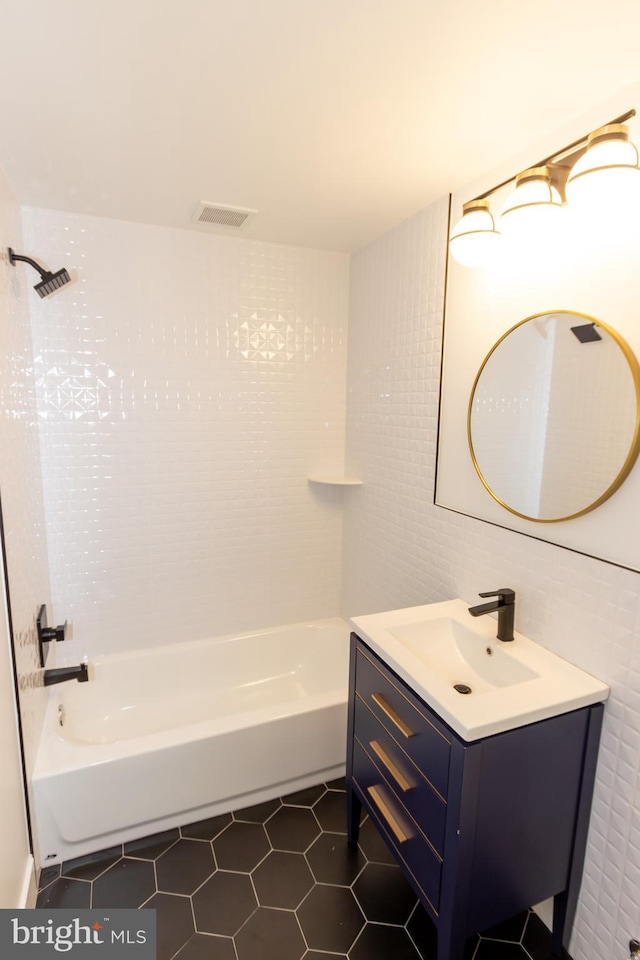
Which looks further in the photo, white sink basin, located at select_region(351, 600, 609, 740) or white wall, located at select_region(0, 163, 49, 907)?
white wall, located at select_region(0, 163, 49, 907)

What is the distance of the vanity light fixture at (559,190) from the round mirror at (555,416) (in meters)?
0.27

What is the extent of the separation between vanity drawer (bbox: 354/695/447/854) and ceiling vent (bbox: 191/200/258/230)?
1.94 meters

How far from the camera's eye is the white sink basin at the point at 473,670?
121 centimetres

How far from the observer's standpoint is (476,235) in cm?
154

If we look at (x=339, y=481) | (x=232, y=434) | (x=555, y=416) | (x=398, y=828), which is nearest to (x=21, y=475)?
(x=232, y=434)

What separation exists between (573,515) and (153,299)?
6.44ft

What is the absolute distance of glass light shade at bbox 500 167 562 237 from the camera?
132 centimetres

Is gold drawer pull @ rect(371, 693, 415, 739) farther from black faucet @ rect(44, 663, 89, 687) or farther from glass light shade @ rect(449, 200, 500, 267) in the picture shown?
glass light shade @ rect(449, 200, 500, 267)

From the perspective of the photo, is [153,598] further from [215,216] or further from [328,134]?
[328,134]

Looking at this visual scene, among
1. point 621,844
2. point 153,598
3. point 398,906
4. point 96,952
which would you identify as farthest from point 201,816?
point 621,844

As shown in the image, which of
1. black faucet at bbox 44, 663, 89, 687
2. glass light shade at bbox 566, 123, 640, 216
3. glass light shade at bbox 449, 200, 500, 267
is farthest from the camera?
black faucet at bbox 44, 663, 89, 687

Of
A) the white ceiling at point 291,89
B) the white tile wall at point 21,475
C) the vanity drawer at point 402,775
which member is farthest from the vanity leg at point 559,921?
the white ceiling at point 291,89

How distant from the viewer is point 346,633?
2.73 meters

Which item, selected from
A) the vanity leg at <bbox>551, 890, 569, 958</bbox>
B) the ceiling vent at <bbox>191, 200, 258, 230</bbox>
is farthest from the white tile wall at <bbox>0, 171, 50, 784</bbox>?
the vanity leg at <bbox>551, 890, 569, 958</bbox>
